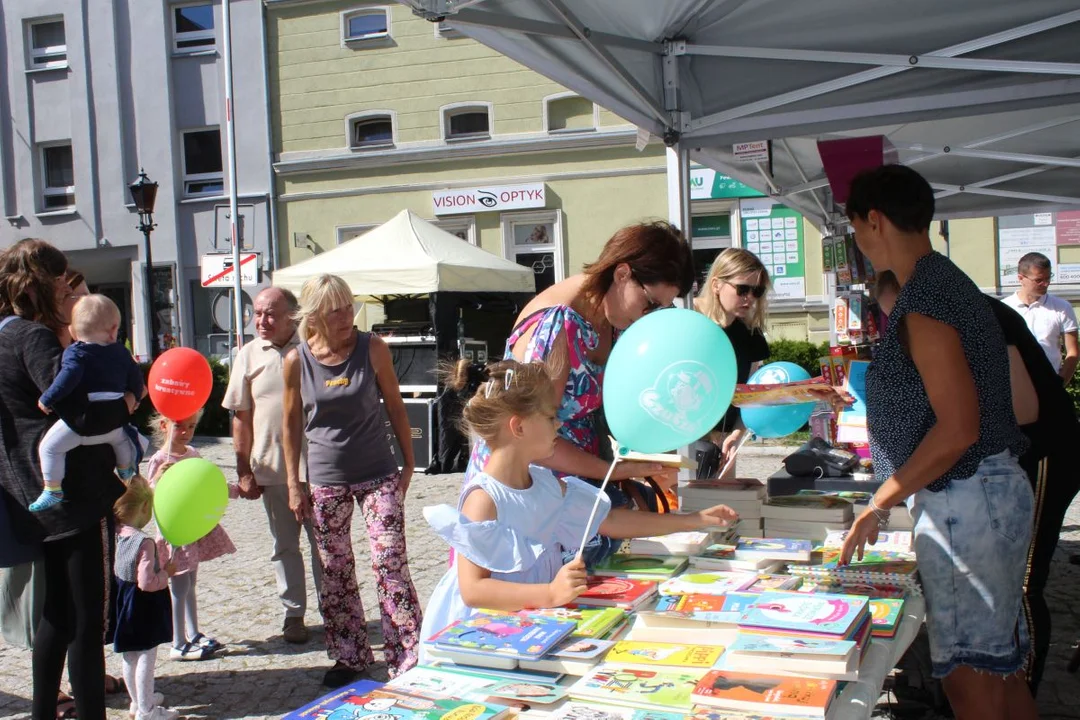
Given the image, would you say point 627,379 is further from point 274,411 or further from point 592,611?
point 274,411

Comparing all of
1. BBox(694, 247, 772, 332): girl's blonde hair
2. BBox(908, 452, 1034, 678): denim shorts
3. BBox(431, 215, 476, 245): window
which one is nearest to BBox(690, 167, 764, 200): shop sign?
BBox(431, 215, 476, 245): window

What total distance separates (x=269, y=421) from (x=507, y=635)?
2.95m

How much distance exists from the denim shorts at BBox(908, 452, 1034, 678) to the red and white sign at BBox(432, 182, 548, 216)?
50.1ft

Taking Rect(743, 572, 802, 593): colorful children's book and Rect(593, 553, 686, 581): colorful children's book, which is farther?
Rect(593, 553, 686, 581): colorful children's book

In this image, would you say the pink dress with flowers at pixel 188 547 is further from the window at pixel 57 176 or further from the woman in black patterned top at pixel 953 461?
the window at pixel 57 176

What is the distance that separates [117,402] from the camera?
3.15 meters

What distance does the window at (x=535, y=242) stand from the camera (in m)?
17.4

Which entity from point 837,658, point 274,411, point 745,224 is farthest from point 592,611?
point 745,224

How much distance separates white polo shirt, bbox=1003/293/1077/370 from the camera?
23.0 feet

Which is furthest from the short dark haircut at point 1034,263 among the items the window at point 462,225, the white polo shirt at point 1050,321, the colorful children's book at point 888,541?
the window at point 462,225

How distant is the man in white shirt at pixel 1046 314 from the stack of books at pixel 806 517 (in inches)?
192

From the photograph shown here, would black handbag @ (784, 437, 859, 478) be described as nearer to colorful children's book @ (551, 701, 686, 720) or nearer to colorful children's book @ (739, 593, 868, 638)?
colorful children's book @ (739, 593, 868, 638)

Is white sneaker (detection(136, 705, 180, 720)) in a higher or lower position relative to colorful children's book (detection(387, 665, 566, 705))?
lower

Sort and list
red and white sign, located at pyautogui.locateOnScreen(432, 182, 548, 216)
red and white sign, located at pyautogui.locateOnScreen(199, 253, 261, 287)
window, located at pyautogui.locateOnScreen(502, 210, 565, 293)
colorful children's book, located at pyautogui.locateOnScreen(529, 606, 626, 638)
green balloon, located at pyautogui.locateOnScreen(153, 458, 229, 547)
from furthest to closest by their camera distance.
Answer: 1. window, located at pyautogui.locateOnScreen(502, 210, 565, 293)
2. red and white sign, located at pyautogui.locateOnScreen(432, 182, 548, 216)
3. red and white sign, located at pyautogui.locateOnScreen(199, 253, 261, 287)
4. green balloon, located at pyautogui.locateOnScreen(153, 458, 229, 547)
5. colorful children's book, located at pyautogui.locateOnScreen(529, 606, 626, 638)
